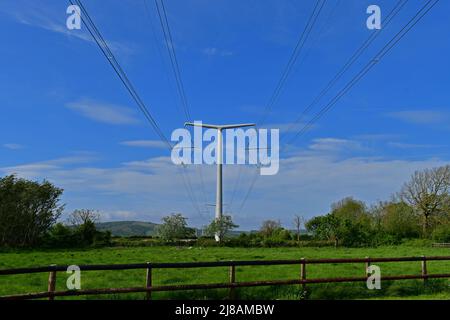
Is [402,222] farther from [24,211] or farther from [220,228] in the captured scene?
[24,211]

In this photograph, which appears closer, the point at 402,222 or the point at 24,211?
the point at 24,211

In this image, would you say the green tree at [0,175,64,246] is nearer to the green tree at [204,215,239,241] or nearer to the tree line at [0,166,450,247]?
the tree line at [0,166,450,247]

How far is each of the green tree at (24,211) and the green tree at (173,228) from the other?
1396 cm

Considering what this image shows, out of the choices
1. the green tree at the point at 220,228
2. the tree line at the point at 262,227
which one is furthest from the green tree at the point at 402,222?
the green tree at the point at 220,228

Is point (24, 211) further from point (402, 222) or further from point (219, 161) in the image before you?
point (402, 222)

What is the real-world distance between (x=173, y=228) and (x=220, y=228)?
653cm

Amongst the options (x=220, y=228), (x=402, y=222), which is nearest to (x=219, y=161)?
(x=220, y=228)

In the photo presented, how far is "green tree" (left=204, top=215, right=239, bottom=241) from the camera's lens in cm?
6338

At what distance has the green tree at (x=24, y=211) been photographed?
48281 millimetres

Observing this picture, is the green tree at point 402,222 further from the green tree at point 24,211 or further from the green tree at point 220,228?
the green tree at point 24,211

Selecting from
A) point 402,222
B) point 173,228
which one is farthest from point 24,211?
point 402,222

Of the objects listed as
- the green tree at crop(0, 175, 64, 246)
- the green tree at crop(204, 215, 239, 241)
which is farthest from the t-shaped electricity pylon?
the green tree at crop(0, 175, 64, 246)

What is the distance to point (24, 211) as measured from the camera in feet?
163
